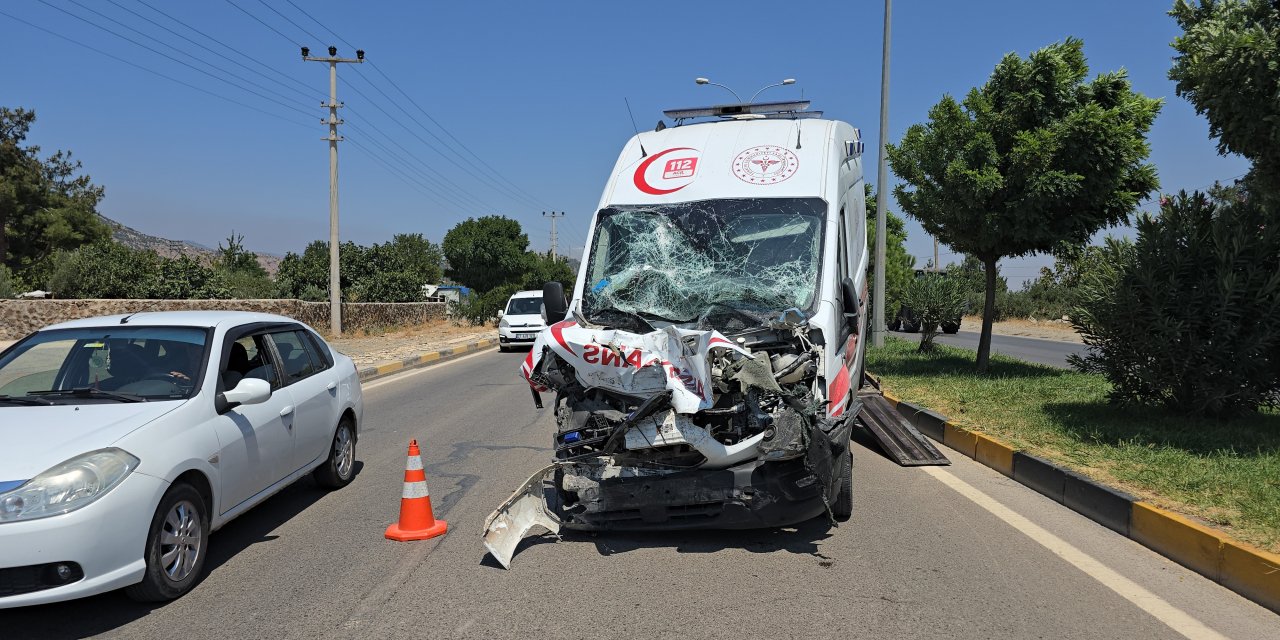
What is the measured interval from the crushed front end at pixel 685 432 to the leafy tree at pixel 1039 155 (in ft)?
26.9

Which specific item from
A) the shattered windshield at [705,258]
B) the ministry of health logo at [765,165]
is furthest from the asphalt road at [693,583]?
the ministry of health logo at [765,165]

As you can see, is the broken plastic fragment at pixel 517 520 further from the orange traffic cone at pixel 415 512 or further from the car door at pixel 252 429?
the car door at pixel 252 429

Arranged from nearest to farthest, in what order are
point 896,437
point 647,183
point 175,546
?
point 175,546, point 647,183, point 896,437

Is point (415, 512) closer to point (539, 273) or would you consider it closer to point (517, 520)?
point (517, 520)

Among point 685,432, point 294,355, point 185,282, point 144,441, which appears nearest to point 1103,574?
point 685,432

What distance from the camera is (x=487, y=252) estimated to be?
6675 centimetres

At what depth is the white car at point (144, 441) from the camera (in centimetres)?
391

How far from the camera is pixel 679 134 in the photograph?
7402 mm

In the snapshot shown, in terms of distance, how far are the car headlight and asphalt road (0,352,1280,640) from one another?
2.10 ft

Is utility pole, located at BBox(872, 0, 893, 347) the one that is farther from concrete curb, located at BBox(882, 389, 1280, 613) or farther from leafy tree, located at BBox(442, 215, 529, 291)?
leafy tree, located at BBox(442, 215, 529, 291)

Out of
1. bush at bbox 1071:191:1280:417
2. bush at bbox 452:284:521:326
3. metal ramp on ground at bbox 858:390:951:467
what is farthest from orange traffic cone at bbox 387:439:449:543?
bush at bbox 452:284:521:326

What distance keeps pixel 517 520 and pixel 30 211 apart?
48.1m

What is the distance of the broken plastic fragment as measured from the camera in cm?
510

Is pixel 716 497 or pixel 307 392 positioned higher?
pixel 307 392
